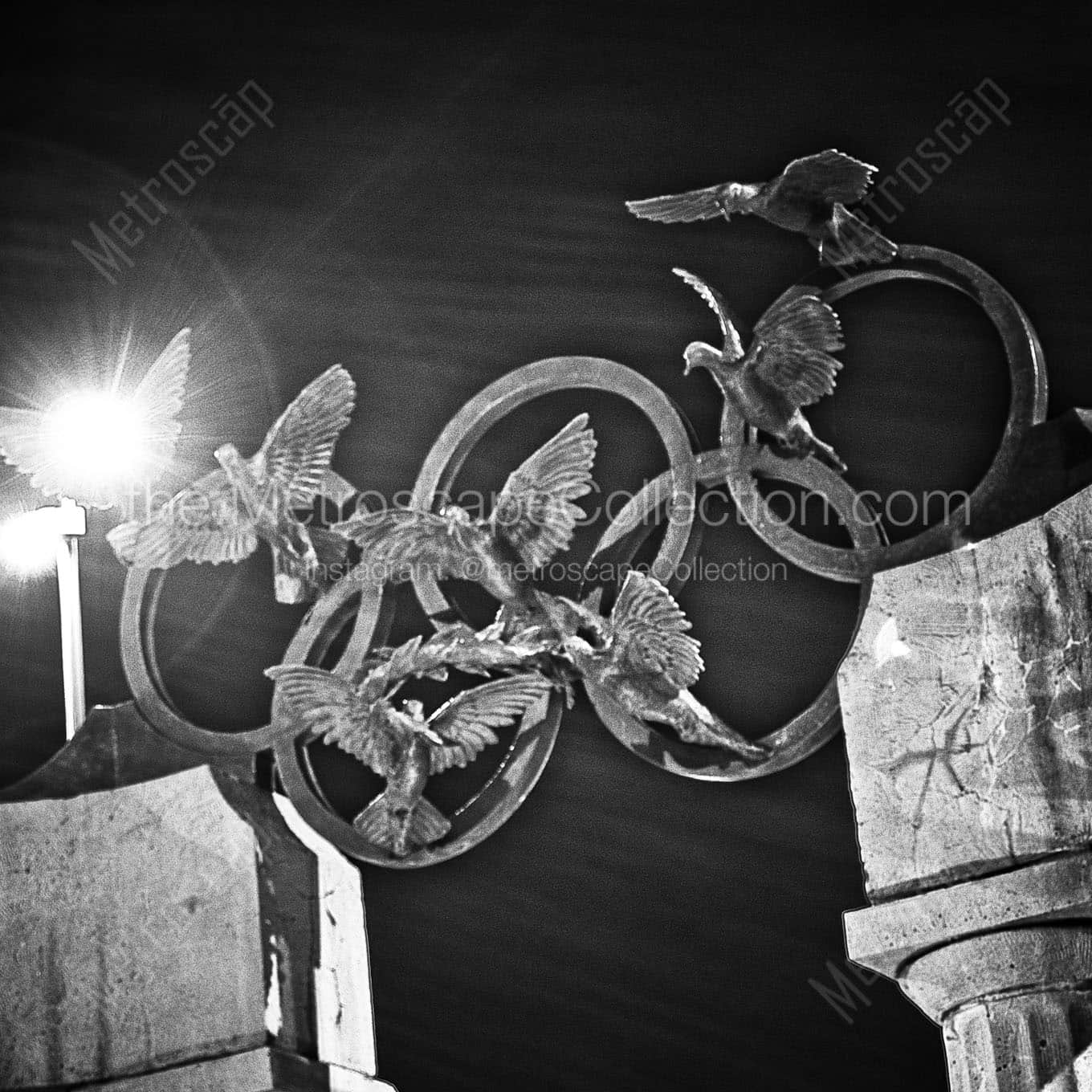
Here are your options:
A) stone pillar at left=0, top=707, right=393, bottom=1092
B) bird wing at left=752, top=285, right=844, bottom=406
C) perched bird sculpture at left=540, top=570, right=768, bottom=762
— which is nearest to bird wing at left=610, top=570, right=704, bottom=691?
perched bird sculpture at left=540, top=570, right=768, bottom=762

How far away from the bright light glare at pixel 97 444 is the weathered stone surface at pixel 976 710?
77.1 inches

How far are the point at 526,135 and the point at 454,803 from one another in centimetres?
170

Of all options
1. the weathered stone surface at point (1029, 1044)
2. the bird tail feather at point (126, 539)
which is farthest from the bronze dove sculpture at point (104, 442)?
the weathered stone surface at point (1029, 1044)

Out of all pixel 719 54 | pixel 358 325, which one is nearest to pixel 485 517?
pixel 358 325

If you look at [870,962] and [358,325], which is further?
[358,325]

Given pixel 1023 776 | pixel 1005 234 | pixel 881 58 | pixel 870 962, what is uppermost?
pixel 881 58

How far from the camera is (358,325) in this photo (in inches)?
210

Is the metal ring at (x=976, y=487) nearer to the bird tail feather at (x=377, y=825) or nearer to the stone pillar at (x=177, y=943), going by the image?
the bird tail feather at (x=377, y=825)

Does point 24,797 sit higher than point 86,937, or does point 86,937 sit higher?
point 24,797

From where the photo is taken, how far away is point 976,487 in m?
4.61

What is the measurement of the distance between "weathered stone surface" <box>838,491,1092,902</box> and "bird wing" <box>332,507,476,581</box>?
1.04 metres

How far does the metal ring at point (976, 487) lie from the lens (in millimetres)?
4449

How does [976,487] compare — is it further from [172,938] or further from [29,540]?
[29,540]

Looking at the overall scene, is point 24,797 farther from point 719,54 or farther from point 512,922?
point 719,54
